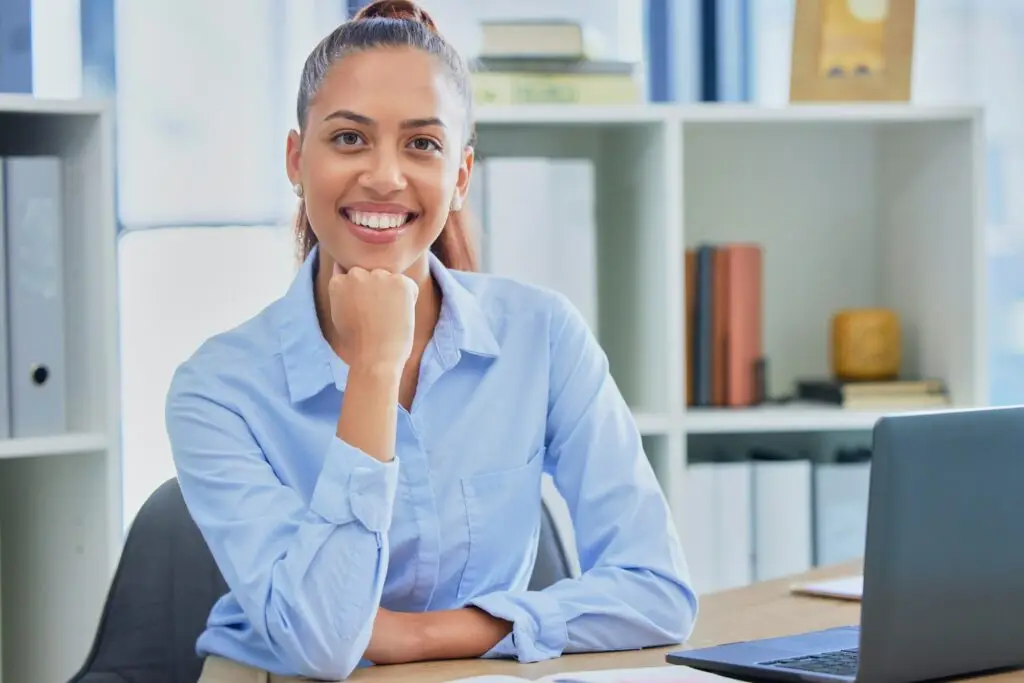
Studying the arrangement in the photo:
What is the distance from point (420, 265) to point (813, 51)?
1.13 m

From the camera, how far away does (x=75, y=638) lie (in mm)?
2305

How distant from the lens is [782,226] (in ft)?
9.24

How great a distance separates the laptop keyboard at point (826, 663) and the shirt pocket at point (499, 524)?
0.44m

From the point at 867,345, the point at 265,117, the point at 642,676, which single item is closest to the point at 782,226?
the point at 867,345

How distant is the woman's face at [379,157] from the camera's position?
158 cm

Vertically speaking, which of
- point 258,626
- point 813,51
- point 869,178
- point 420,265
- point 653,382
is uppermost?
point 813,51

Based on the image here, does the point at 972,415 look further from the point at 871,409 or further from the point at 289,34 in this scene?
the point at 289,34

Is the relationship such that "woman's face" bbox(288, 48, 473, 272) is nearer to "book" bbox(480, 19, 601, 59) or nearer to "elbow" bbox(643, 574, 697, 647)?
"elbow" bbox(643, 574, 697, 647)

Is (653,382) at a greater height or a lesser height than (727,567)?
greater

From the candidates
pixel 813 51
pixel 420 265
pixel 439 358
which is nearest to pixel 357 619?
pixel 439 358

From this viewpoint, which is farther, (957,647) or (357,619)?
(357,619)

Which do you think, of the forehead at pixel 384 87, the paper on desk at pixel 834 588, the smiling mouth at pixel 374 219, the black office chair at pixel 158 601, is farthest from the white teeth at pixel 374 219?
the paper on desk at pixel 834 588

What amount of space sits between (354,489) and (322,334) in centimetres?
27

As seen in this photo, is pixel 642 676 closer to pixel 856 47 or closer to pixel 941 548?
pixel 941 548
